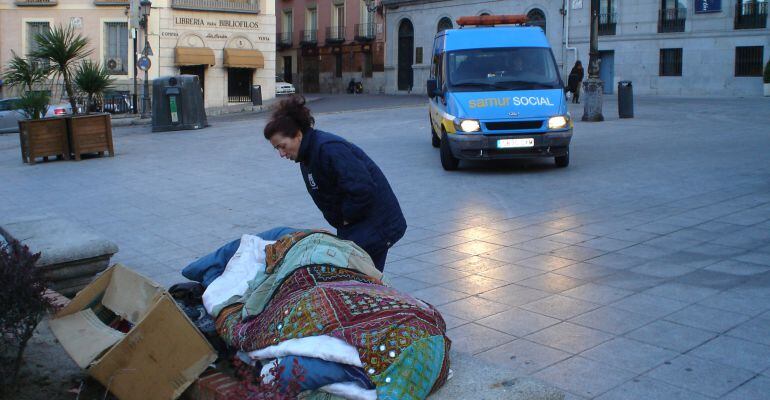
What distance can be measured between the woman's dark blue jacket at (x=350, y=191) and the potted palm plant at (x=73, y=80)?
1271 centimetres

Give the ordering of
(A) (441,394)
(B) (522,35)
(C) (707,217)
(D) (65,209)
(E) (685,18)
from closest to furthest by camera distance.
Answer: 1. (A) (441,394)
2. (C) (707,217)
3. (D) (65,209)
4. (B) (522,35)
5. (E) (685,18)

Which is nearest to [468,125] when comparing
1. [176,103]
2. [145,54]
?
[176,103]

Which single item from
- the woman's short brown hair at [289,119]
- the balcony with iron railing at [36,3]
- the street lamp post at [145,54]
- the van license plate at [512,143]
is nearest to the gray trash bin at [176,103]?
the street lamp post at [145,54]

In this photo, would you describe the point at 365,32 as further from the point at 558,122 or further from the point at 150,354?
the point at 150,354

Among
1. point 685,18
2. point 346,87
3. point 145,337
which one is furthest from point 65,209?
point 346,87

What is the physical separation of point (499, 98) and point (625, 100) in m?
10.4

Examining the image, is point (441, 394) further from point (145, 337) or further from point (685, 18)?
point (685, 18)

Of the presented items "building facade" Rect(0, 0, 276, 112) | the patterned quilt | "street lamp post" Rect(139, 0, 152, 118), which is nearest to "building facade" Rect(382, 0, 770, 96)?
"building facade" Rect(0, 0, 276, 112)

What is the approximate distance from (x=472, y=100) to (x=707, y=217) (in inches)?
181

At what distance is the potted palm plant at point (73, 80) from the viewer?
1636cm

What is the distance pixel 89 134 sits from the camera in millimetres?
16469

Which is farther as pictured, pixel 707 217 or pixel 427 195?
pixel 427 195

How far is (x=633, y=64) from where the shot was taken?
4081 centimetres

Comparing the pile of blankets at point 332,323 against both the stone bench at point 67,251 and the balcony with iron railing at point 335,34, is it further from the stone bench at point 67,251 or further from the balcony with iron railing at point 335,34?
the balcony with iron railing at point 335,34
